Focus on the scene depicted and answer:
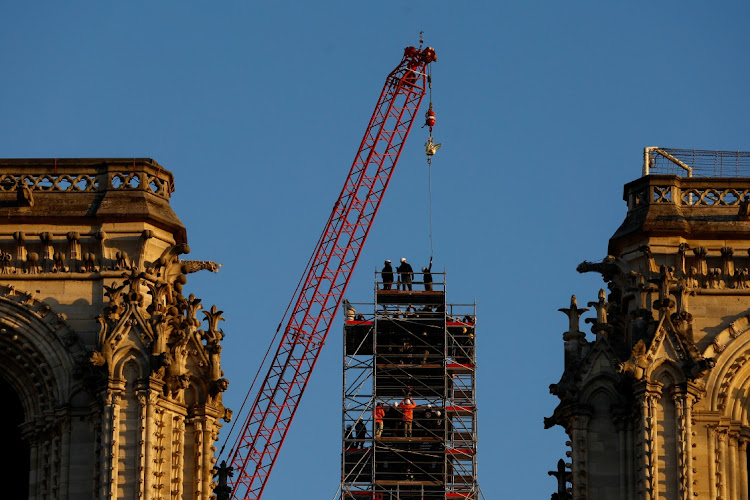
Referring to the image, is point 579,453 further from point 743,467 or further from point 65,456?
point 65,456

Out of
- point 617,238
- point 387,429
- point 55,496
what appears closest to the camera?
point 55,496

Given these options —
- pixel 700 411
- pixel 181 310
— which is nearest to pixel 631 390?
pixel 700 411

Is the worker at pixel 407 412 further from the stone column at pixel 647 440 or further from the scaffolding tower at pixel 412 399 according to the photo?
the stone column at pixel 647 440

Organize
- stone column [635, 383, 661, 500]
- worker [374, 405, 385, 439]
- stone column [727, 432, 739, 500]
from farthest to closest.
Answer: worker [374, 405, 385, 439] < stone column [727, 432, 739, 500] < stone column [635, 383, 661, 500]

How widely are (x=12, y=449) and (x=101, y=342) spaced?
3083 millimetres

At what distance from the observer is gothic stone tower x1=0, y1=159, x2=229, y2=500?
147ft

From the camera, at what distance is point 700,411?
151 feet

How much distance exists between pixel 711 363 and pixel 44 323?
1177 cm

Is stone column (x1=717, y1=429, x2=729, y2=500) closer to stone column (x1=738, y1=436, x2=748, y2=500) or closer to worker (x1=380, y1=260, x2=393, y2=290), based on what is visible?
stone column (x1=738, y1=436, x2=748, y2=500)

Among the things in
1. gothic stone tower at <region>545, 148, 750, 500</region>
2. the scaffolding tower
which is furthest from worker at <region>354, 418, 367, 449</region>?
gothic stone tower at <region>545, 148, 750, 500</region>

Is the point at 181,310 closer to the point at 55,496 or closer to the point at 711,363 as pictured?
the point at 55,496

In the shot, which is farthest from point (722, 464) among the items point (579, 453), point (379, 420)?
point (379, 420)

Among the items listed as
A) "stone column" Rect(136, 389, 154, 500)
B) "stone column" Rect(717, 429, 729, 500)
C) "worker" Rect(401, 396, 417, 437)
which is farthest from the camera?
"worker" Rect(401, 396, 417, 437)

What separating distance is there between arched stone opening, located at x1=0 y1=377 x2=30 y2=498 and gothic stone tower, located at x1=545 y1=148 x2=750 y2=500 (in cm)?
947
